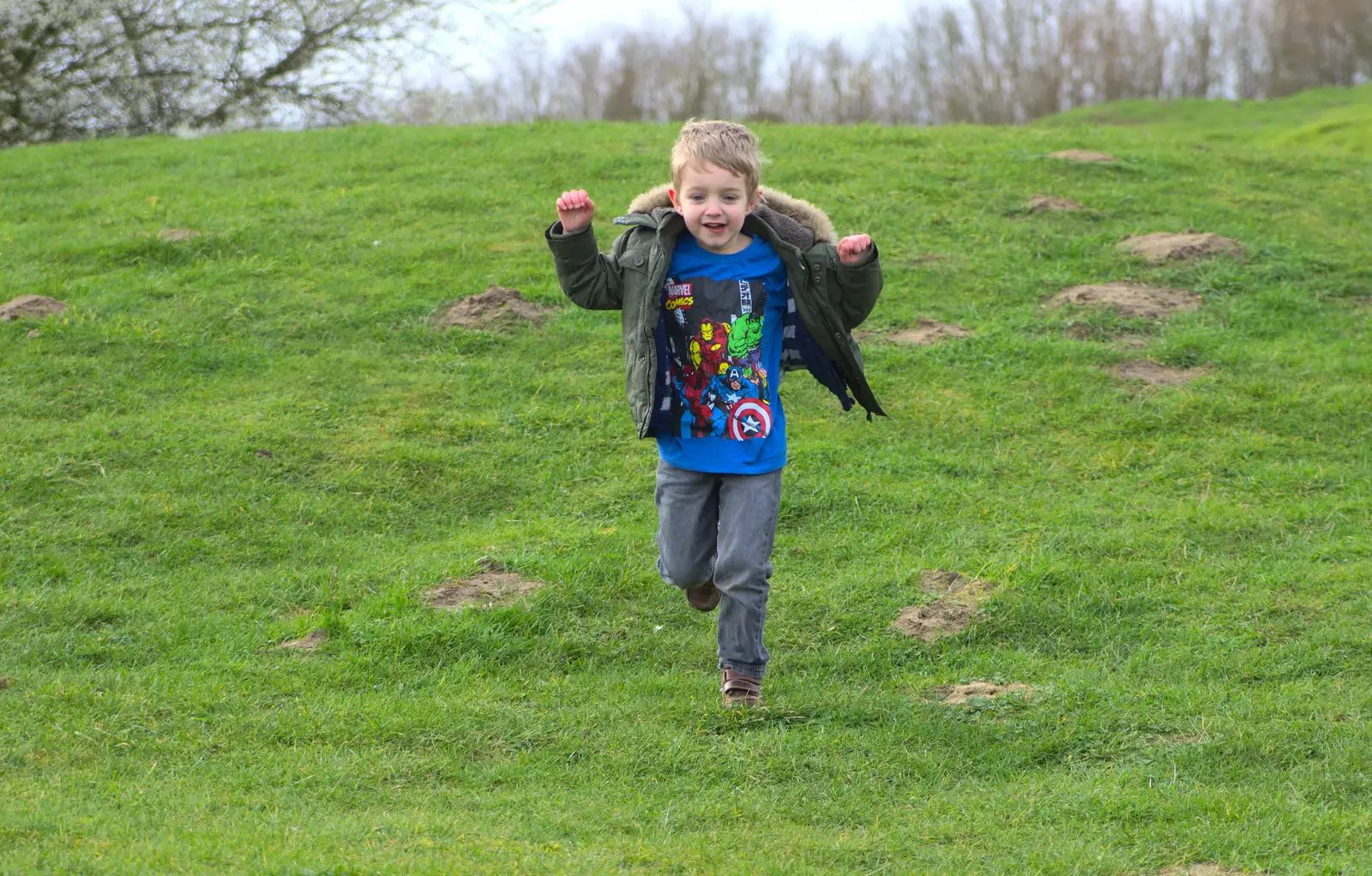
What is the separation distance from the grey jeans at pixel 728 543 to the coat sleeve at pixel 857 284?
2.11ft

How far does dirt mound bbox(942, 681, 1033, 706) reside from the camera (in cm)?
511

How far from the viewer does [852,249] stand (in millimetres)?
4672

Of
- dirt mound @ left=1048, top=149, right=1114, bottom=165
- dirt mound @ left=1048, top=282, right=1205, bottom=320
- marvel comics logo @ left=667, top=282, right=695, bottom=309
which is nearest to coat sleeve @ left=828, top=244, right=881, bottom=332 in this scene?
marvel comics logo @ left=667, top=282, right=695, bottom=309

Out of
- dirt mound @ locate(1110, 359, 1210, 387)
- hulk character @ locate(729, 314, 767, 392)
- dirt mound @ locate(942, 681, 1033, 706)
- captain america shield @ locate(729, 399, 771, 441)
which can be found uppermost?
hulk character @ locate(729, 314, 767, 392)

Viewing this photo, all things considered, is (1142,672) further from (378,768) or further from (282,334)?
(282,334)

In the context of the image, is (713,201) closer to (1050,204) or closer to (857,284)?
(857,284)

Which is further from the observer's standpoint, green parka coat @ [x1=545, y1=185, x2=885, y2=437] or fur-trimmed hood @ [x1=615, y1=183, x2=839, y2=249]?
fur-trimmed hood @ [x1=615, y1=183, x2=839, y2=249]

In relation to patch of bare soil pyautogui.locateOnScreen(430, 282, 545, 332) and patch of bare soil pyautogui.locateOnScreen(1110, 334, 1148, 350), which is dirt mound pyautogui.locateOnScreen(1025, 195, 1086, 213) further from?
patch of bare soil pyautogui.locateOnScreen(430, 282, 545, 332)

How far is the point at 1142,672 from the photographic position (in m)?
5.30

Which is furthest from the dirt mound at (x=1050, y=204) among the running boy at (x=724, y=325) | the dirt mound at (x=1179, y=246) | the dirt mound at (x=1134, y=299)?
the running boy at (x=724, y=325)

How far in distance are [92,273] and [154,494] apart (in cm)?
410

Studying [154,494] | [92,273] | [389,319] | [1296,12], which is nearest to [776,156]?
[389,319]

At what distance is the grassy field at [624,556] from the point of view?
411 centimetres

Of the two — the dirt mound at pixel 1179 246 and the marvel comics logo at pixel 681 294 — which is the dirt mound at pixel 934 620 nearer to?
the marvel comics logo at pixel 681 294
